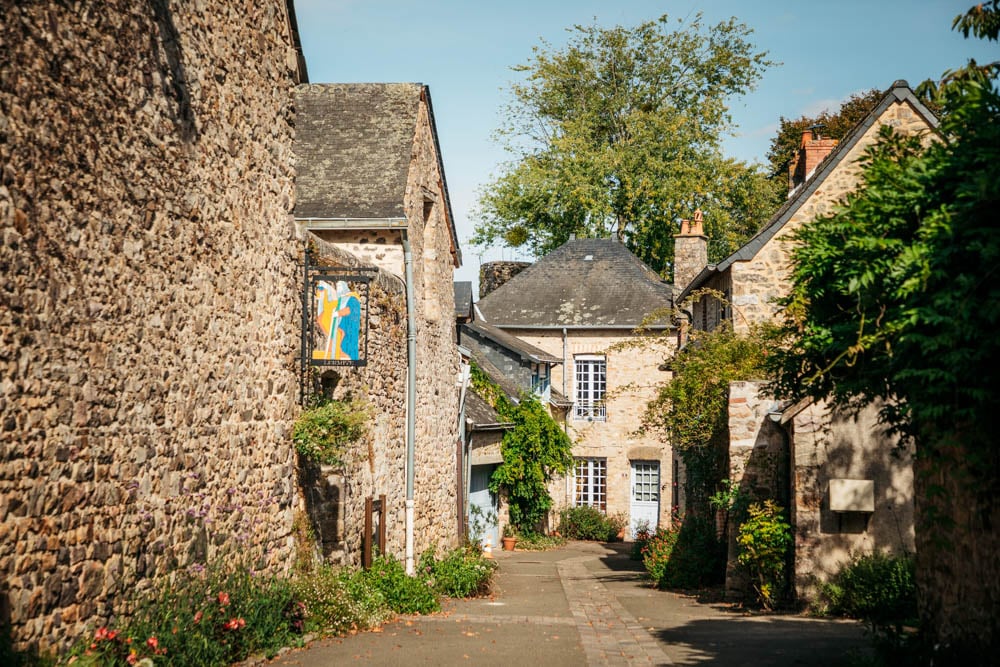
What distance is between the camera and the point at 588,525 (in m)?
32.5

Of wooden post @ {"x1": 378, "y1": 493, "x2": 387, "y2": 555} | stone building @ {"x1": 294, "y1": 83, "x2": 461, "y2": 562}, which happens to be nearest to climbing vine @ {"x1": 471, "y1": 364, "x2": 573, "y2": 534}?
stone building @ {"x1": 294, "y1": 83, "x2": 461, "y2": 562}

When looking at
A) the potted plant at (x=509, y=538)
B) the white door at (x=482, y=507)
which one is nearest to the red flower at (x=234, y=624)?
the white door at (x=482, y=507)

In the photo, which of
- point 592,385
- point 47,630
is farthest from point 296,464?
point 592,385

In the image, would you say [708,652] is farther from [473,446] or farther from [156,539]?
[473,446]

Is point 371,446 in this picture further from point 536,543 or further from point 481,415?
point 536,543

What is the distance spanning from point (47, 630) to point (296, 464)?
500cm

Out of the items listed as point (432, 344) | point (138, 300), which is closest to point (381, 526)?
point (432, 344)

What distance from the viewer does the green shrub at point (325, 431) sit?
1096 centimetres

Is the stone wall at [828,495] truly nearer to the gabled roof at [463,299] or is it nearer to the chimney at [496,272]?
the gabled roof at [463,299]

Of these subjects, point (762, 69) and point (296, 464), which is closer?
point (296, 464)

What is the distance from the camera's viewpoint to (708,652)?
395 inches

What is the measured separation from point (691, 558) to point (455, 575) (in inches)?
164

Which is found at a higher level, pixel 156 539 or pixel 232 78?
pixel 232 78

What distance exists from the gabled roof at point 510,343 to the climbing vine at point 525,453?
7.54 ft
